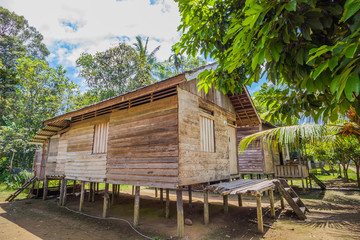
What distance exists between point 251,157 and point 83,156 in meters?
10.3

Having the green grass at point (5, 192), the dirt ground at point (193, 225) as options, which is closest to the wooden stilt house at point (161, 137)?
the dirt ground at point (193, 225)

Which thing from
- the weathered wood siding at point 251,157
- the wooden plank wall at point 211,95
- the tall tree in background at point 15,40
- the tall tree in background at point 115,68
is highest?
the tall tree in background at point 15,40

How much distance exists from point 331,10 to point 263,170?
12194mm

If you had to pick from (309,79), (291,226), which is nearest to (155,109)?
(309,79)

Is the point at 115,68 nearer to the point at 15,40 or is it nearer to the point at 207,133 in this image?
the point at 207,133

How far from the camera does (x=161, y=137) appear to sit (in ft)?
22.1

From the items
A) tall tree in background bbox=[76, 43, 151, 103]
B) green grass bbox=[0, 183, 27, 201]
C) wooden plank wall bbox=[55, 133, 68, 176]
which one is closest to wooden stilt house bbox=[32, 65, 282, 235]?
wooden plank wall bbox=[55, 133, 68, 176]

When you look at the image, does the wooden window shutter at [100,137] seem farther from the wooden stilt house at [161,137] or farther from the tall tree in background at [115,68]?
the tall tree in background at [115,68]

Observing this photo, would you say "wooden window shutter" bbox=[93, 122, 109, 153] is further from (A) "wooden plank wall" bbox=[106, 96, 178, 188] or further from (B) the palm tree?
(B) the palm tree

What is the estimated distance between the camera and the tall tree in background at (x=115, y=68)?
21.1 m

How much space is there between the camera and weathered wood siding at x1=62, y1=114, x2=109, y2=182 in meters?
8.99

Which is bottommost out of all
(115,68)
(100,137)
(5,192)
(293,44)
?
(5,192)

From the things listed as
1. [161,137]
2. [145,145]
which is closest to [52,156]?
[145,145]

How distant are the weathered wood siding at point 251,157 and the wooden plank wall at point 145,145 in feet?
26.1
